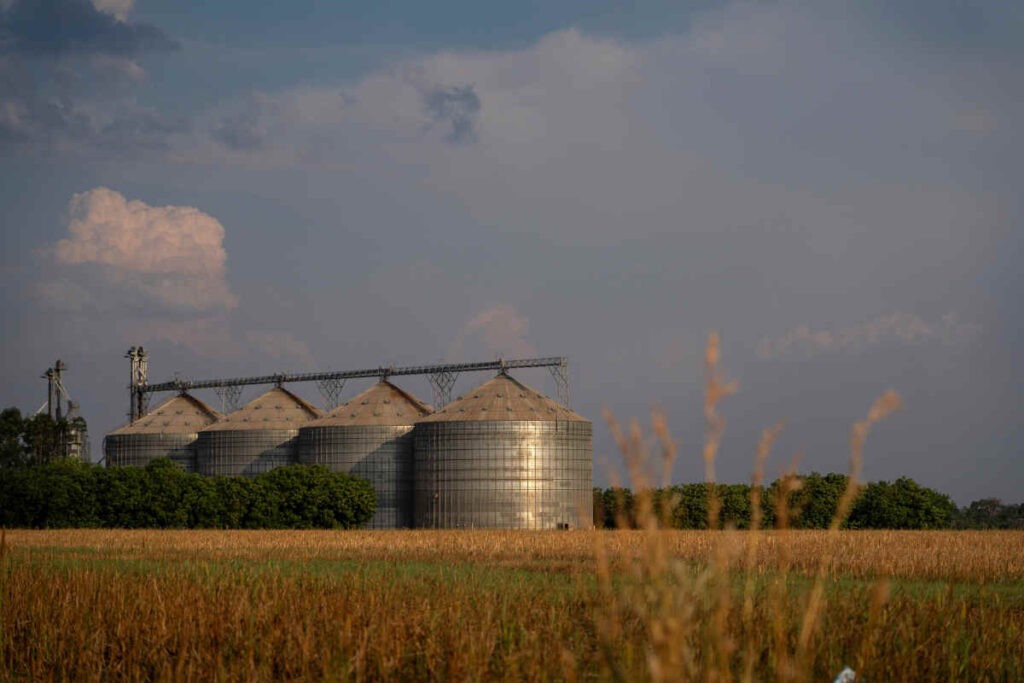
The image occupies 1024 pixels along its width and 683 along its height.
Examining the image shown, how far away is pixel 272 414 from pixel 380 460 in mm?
19359

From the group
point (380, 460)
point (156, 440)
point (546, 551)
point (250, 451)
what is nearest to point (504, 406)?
point (380, 460)

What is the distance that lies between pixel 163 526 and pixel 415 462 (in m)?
24.3

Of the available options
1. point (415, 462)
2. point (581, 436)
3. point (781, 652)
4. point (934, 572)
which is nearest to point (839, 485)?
point (581, 436)

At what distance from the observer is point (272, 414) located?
399 ft

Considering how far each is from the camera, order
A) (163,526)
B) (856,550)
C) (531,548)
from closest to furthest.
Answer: (856,550) < (531,548) < (163,526)

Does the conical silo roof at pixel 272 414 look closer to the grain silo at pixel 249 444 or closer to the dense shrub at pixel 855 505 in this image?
the grain silo at pixel 249 444

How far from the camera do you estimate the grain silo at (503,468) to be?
100 m

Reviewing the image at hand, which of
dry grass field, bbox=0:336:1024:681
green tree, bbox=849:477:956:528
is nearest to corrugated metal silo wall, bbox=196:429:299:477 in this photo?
green tree, bbox=849:477:956:528

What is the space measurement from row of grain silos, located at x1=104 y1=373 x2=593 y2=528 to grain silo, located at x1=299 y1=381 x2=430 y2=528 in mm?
101

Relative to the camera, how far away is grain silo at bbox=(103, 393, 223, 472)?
124750 millimetres

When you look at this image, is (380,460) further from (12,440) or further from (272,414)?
(12,440)

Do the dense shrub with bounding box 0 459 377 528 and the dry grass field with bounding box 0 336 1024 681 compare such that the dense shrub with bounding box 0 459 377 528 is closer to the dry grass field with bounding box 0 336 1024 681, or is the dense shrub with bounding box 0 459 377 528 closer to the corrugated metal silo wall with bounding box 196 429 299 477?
the corrugated metal silo wall with bounding box 196 429 299 477

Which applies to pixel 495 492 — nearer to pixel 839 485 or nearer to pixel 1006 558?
pixel 839 485

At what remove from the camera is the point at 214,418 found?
13138cm
